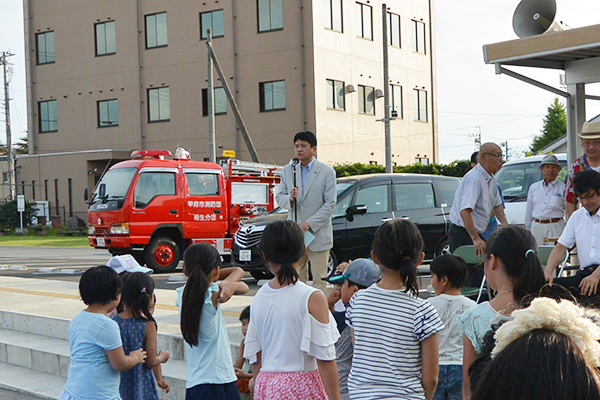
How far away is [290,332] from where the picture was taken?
3.43 metres

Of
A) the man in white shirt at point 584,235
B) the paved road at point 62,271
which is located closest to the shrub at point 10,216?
the paved road at point 62,271

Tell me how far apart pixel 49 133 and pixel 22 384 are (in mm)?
33789

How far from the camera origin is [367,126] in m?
33.7

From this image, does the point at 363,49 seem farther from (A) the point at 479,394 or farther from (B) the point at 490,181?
(A) the point at 479,394

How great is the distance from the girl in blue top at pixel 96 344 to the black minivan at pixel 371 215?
7.44 metres

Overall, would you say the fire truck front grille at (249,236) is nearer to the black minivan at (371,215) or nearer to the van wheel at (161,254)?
the black minivan at (371,215)

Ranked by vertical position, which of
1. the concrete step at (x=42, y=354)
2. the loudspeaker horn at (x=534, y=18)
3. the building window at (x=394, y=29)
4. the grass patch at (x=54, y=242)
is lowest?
the grass patch at (x=54, y=242)

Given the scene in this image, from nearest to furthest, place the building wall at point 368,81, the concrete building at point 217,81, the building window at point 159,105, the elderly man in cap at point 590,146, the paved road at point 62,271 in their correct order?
the elderly man in cap at point 590,146, the paved road at point 62,271, the building wall at point 368,81, the concrete building at point 217,81, the building window at point 159,105

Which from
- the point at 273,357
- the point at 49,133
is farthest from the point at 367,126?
the point at 273,357

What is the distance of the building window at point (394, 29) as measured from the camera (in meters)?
34.8

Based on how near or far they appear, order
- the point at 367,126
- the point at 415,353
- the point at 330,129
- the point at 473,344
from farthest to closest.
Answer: the point at 367,126 < the point at 330,129 < the point at 415,353 < the point at 473,344

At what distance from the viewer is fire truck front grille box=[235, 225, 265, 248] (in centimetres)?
1196

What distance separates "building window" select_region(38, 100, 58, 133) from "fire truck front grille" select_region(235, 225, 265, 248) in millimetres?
29445

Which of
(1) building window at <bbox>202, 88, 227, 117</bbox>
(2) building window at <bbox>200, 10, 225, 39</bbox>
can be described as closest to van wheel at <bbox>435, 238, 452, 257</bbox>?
(1) building window at <bbox>202, 88, 227, 117</bbox>
